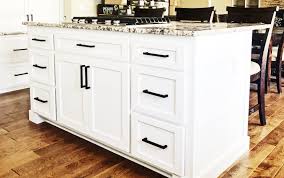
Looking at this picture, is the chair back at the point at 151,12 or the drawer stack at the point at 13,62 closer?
the chair back at the point at 151,12

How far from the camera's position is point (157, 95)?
5.85ft

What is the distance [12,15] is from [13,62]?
0.55m

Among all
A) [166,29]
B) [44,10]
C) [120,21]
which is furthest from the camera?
[44,10]

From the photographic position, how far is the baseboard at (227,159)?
193 centimetres

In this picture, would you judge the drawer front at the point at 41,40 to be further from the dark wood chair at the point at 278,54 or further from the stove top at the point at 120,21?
the dark wood chair at the point at 278,54

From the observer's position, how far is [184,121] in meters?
1.71

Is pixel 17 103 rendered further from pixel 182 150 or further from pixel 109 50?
pixel 182 150

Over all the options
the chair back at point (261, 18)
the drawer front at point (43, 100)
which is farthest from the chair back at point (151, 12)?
the drawer front at point (43, 100)

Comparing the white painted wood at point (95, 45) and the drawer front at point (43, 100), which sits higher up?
the white painted wood at point (95, 45)

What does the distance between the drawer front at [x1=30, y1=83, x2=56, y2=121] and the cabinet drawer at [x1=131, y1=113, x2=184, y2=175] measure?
87 centimetres

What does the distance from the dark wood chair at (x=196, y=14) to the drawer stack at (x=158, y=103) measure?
49.6 inches

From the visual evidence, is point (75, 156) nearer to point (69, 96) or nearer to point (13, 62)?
point (69, 96)

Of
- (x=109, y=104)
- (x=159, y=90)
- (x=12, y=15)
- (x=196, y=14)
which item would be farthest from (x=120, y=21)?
(x=12, y=15)

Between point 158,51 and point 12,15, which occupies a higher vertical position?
point 12,15
